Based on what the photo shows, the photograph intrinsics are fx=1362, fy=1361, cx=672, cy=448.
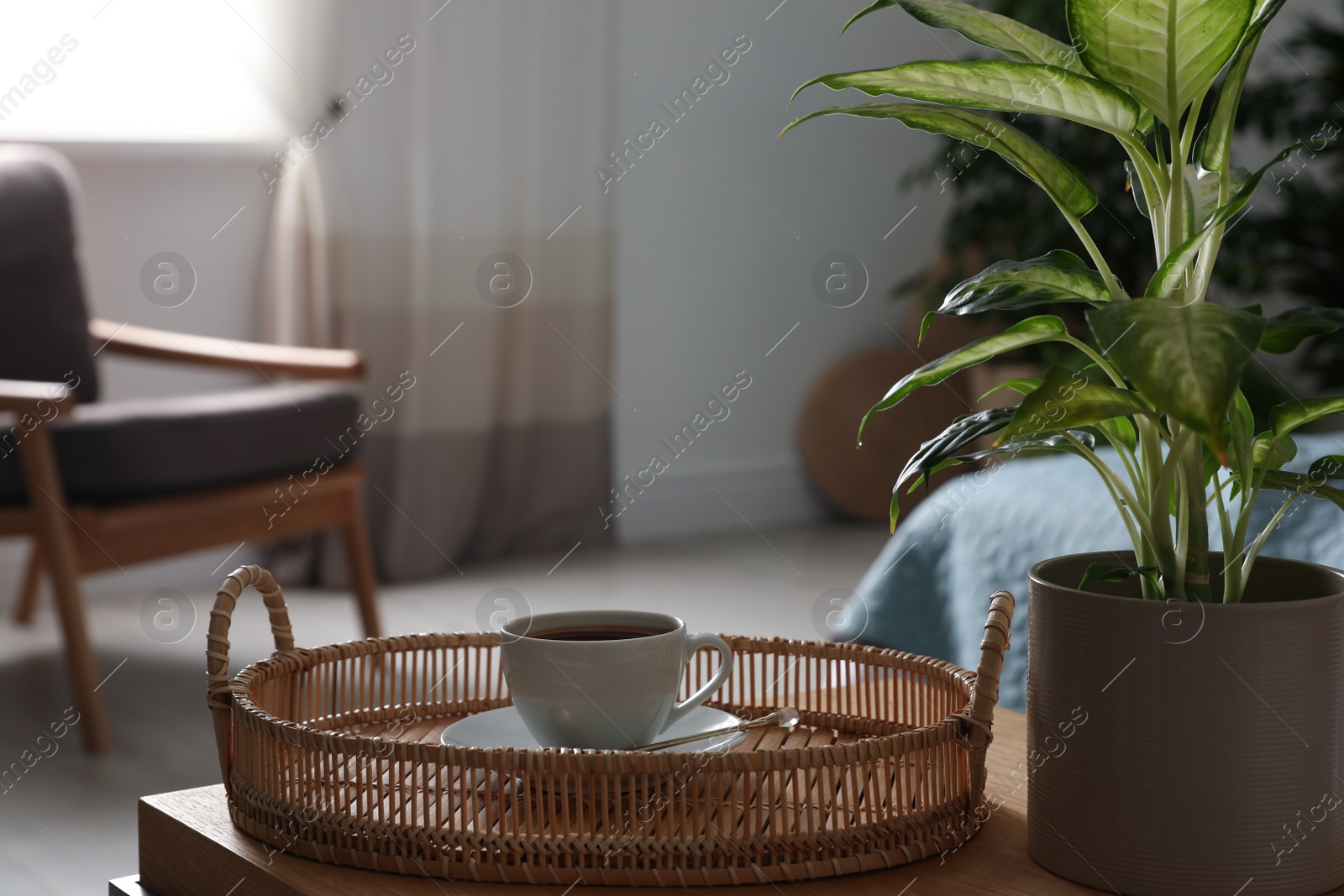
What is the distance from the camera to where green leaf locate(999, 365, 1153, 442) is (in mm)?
502

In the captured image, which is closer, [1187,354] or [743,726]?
[1187,354]

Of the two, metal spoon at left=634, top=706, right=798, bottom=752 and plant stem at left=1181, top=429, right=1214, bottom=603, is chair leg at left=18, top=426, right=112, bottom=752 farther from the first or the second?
plant stem at left=1181, top=429, right=1214, bottom=603

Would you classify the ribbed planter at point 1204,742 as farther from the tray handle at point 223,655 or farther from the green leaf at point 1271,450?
the tray handle at point 223,655

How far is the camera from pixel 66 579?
1.96 meters

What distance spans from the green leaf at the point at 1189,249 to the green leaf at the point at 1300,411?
0.26 ft

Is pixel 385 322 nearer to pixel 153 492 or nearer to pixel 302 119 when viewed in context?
pixel 302 119

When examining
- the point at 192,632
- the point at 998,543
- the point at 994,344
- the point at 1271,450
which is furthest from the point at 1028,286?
the point at 192,632

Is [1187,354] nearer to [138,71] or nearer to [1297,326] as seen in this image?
[1297,326]

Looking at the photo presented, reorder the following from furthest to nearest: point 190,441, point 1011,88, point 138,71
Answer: point 138,71 → point 190,441 → point 1011,88

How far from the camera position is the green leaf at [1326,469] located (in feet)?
1.84

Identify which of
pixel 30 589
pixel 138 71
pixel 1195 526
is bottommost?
pixel 30 589

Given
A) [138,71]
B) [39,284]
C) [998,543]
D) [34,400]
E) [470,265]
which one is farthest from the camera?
[470,265]

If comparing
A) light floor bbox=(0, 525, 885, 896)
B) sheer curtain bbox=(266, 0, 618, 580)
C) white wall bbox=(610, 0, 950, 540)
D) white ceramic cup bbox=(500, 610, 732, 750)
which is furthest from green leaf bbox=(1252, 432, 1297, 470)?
white wall bbox=(610, 0, 950, 540)

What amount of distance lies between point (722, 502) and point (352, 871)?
3190 millimetres
